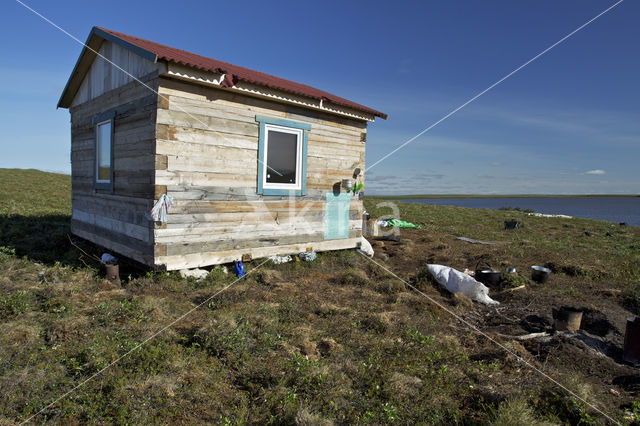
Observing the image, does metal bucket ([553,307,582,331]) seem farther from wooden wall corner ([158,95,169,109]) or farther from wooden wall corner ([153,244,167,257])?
wooden wall corner ([158,95,169,109])

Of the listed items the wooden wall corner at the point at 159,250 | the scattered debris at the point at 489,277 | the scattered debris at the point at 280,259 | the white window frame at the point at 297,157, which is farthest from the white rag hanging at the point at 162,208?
the scattered debris at the point at 489,277

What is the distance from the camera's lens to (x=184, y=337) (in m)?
4.57

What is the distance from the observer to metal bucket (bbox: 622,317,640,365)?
15.7ft

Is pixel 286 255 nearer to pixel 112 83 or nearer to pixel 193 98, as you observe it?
pixel 193 98

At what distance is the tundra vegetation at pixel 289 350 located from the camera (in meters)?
3.35

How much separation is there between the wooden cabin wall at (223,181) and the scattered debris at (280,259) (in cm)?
14

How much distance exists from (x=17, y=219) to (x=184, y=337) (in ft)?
39.3

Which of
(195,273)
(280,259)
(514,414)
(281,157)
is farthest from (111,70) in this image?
(514,414)

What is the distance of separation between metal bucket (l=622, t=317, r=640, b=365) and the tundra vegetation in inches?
6.4

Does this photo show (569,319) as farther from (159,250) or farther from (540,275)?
(159,250)

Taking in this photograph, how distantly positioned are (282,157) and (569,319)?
242 inches

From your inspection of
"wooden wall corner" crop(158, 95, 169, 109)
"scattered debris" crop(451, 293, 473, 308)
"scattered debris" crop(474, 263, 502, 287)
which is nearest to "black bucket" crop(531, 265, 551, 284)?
"scattered debris" crop(474, 263, 502, 287)

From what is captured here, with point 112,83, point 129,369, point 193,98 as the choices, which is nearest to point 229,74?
point 193,98

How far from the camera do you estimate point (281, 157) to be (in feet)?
27.5
